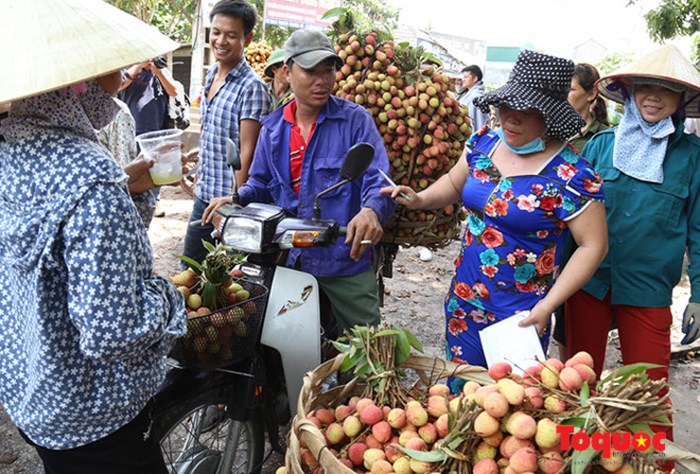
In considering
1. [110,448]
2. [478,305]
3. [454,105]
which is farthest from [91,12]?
[454,105]

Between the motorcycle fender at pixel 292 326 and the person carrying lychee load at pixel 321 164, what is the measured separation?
26 cm

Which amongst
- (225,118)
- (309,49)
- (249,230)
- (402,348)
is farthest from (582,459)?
(225,118)

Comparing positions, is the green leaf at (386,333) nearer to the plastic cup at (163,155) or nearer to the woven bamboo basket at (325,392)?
the woven bamboo basket at (325,392)

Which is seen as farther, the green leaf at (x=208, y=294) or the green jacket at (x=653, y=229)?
the green jacket at (x=653, y=229)

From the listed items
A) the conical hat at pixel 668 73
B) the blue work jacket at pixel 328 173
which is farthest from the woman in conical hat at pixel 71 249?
the conical hat at pixel 668 73

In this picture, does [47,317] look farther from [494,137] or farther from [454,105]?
[454,105]

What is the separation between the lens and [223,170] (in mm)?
3994

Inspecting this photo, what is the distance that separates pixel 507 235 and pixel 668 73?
1072 mm

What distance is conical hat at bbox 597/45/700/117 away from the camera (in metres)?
2.63

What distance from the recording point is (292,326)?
2611 millimetres

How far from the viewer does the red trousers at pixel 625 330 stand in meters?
2.81

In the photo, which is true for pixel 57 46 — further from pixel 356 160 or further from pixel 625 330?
pixel 625 330

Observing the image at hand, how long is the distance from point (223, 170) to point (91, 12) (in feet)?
8.01

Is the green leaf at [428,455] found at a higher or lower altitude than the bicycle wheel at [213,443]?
higher
